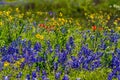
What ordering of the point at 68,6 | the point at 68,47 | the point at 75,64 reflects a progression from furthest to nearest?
the point at 68,6, the point at 68,47, the point at 75,64

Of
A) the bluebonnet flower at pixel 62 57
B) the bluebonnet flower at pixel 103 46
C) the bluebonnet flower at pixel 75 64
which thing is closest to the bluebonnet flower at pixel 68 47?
the bluebonnet flower at pixel 62 57

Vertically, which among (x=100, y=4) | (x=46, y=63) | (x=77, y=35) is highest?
(x=46, y=63)

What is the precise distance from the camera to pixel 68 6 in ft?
50.4

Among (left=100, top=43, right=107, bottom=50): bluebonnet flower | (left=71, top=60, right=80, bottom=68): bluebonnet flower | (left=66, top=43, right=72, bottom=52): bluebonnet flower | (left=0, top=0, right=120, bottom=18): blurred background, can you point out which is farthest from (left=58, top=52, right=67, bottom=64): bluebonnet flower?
(left=0, top=0, right=120, bottom=18): blurred background

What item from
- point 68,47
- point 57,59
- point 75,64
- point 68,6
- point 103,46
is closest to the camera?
point 75,64

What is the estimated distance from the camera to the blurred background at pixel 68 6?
48.8 feet

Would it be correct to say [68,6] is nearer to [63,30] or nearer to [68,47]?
[63,30]

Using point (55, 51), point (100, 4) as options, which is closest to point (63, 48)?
point (55, 51)

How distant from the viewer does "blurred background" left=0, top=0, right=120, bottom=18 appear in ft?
48.8

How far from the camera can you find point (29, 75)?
5656mm

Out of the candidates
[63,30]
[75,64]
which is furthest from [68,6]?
[75,64]

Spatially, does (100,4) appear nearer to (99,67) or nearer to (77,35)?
(77,35)

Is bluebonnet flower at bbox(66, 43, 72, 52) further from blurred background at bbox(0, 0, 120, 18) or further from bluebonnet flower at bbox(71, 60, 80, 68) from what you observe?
blurred background at bbox(0, 0, 120, 18)

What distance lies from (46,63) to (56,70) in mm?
187
